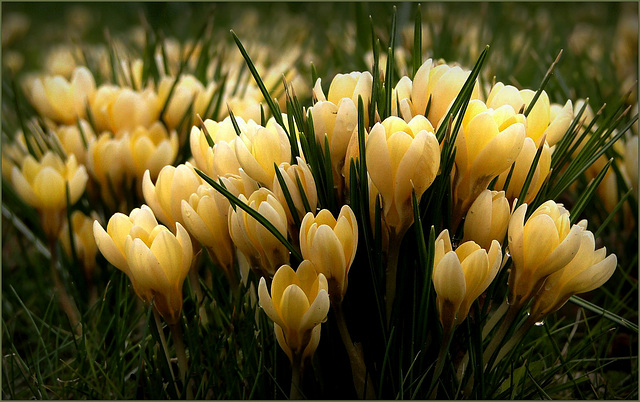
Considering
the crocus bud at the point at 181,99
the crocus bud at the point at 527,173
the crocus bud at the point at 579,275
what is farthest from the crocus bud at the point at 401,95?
the crocus bud at the point at 181,99

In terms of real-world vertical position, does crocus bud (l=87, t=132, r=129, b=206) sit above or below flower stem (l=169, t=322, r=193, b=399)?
above

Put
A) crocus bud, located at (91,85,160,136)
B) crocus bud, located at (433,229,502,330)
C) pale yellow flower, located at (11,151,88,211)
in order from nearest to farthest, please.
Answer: crocus bud, located at (433,229,502,330) < pale yellow flower, located at (11,151,88,211) < crocus bud, located at (91,85,160,136)

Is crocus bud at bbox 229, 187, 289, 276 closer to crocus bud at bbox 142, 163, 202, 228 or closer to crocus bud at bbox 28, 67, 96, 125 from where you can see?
crocus bud at bbox 142, 163, 202, 228

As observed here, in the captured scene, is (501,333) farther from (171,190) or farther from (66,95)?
(66,95)

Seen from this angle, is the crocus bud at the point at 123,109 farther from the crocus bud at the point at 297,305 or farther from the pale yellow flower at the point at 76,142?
the crocus bud at the point at 297,305

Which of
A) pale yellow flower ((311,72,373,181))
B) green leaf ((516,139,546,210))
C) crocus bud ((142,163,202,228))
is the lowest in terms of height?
crocus bud ((142,163,202,228))

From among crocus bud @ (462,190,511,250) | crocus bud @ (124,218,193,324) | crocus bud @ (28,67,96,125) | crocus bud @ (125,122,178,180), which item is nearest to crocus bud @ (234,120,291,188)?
crocus bud @ (124,218,193,324)

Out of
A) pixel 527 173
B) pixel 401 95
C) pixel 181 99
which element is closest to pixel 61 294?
pixel 181 99
